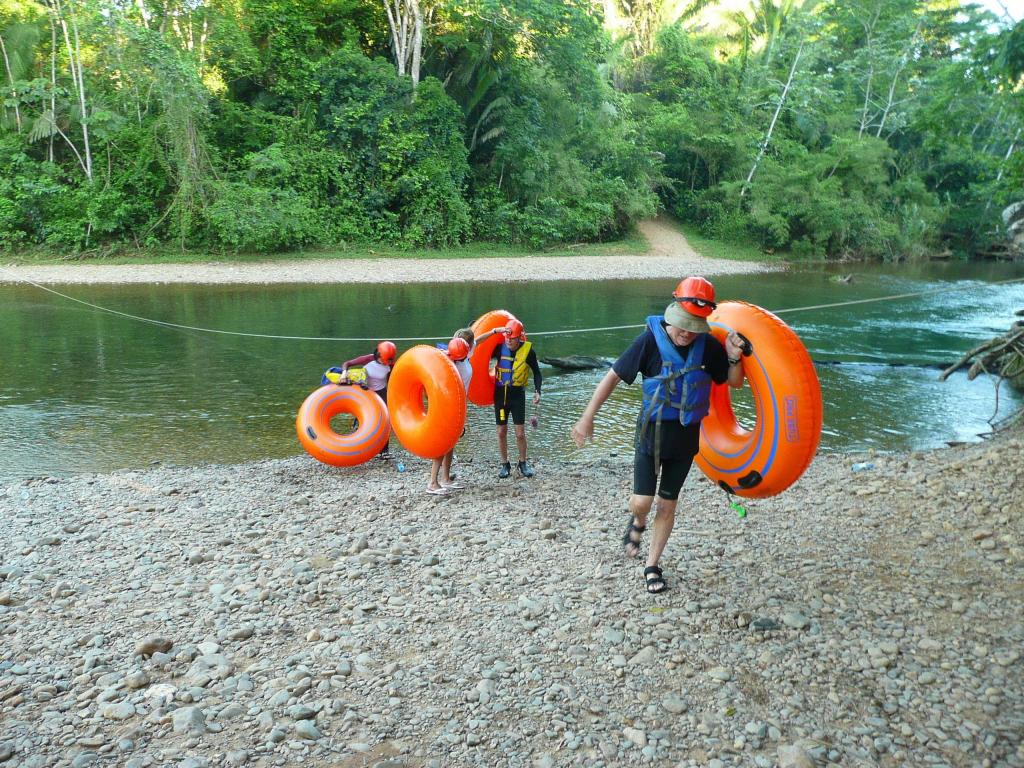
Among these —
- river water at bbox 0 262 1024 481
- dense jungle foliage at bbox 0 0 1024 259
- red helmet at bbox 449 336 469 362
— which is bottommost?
river water at bbox 0 262 1024 481

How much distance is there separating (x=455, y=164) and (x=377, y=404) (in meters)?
24.1

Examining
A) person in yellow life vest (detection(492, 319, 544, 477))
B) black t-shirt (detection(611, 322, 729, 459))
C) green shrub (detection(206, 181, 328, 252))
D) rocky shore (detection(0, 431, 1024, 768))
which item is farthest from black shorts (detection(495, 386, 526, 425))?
green shrub (detection(206, 181, 328, 252))

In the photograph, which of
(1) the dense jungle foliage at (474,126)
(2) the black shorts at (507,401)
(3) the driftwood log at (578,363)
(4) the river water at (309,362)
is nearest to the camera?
(2) the black shorts at (507,401)

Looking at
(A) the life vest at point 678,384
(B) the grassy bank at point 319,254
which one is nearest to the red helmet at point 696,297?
(A) the life vest at point 678,384

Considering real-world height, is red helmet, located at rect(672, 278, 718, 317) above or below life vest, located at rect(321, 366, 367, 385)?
above

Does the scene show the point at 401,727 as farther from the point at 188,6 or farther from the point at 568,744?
the point at 188,6

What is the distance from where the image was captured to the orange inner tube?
13.1 feet

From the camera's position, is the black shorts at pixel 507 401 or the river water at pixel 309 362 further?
the river water at pixel 309 362

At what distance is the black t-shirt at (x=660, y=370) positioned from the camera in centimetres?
409

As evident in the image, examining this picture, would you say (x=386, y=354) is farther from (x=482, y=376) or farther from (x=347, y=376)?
(x=482, y=376)

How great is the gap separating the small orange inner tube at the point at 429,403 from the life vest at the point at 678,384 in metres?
2.60

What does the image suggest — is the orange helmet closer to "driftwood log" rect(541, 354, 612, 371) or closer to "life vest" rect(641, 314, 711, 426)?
"life vest" rect(641, 314, 711, 426)

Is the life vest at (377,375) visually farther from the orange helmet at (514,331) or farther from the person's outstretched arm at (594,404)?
the person's outstretched arm at (594,404)

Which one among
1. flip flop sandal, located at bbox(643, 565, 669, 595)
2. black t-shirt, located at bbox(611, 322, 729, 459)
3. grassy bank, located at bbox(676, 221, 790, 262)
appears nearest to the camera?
black t-shirt, located at bbox(611, 322, 729, 459)
